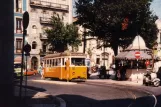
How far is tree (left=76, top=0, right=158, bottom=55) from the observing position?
1337 inches

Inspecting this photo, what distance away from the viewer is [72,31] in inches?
2087

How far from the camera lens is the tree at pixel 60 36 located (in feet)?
171

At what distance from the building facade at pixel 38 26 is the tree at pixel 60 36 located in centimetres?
473

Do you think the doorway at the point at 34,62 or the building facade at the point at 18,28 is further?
the doorway at the point at 34,62

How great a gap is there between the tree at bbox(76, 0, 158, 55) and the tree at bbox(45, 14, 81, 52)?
15360 mm

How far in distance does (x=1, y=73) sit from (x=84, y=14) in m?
26.6

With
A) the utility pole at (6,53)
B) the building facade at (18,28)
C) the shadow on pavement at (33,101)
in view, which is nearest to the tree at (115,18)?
the shadow on pavement at (33,101)

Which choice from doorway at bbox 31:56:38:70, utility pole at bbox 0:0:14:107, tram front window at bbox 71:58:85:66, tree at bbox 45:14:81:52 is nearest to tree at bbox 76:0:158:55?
tram front window at bbox 71:58:85:66

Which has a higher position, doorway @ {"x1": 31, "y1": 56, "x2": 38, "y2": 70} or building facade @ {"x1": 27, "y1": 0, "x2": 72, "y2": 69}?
building facade @ {"x1": 27, "y1": 0, "x2": 72, "y2": 69}

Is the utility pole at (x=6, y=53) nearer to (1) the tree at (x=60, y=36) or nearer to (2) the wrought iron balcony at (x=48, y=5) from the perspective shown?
(1) the tree at (x=60, y=36)

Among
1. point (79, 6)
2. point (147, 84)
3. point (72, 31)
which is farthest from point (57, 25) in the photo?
point (147, 84)

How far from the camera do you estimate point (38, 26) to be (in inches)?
2290

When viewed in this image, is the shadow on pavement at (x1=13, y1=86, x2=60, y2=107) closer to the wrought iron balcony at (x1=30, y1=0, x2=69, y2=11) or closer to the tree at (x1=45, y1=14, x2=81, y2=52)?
the tree at (x1=45, y1=14, x2=81, y2=52)

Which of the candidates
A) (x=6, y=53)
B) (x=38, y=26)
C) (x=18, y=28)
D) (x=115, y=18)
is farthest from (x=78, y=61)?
(x=38, y=26)
